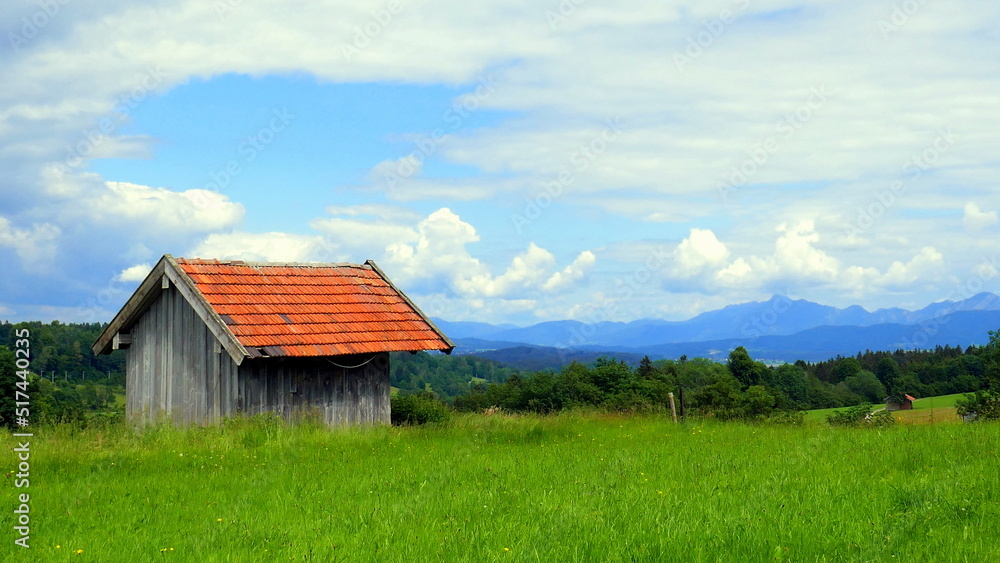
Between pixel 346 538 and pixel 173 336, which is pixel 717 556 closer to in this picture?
pixel 346 538

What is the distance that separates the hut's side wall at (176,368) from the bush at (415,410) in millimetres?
7339

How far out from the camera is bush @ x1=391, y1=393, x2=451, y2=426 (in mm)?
24469

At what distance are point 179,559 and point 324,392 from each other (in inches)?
474

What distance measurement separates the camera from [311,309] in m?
19.7

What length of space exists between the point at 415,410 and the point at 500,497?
15864 mm

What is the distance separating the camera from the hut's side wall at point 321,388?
17594mm

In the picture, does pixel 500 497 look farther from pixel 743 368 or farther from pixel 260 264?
pixel 743 368

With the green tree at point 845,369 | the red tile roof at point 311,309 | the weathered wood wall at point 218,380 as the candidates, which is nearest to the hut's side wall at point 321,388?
the weathered wood wall at point 218,380

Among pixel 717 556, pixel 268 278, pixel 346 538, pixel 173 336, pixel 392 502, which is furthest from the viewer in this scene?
pixel 268 278

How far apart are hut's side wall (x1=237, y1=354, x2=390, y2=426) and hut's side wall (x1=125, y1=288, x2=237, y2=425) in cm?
53

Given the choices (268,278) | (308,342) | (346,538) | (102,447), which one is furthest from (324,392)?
(346,538)

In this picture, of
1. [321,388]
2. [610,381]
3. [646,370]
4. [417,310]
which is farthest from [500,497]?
[646,370]

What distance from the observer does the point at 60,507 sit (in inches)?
361

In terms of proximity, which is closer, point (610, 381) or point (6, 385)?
point (6, 385)
